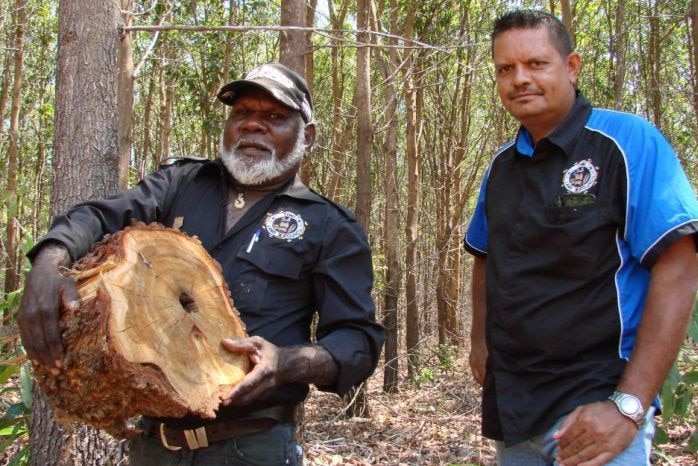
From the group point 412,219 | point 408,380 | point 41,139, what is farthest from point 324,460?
point 41,139

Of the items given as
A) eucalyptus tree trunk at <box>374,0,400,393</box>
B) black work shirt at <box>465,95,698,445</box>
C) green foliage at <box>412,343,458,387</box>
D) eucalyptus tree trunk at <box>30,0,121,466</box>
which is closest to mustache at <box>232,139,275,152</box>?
black work shirt at <box>465,95,698,445</box>

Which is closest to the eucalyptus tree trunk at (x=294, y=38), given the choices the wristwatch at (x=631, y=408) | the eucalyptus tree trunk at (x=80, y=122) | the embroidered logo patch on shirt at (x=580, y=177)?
the eucalyptus tree trunk at (x=80, y=122)

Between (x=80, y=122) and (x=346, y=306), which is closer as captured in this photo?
(x=346, y=306)

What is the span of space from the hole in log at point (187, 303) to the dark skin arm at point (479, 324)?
1088 millimetres

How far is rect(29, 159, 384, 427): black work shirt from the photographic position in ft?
7.29

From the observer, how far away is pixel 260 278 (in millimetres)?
2258

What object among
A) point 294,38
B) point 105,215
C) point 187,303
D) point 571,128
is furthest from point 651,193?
point 294,38

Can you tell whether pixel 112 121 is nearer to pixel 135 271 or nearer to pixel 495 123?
pixel 135 271

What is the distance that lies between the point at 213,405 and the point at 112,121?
5.80 feet

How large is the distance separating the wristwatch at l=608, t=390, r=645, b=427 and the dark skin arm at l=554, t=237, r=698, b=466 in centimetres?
1

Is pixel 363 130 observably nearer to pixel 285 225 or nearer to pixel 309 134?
pixel 309 134

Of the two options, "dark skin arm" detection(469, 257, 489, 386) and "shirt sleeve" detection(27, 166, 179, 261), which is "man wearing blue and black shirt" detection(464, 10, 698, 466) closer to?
"dark skin arm" detection(469, 257, 489, 386)

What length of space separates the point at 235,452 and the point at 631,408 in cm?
117

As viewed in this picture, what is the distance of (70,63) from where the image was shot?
10.2 ft
